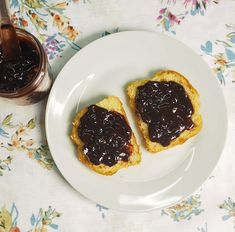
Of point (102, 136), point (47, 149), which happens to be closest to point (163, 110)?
point (102, 136)

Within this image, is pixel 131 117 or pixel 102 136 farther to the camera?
pixel 131 117

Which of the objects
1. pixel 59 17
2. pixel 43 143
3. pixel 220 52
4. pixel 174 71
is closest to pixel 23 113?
pixel 43 143

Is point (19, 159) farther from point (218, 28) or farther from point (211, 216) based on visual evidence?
point (218, 28)

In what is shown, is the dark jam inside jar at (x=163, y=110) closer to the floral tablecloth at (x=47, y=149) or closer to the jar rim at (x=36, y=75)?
the floral tablecloth at (x=47, y=149)

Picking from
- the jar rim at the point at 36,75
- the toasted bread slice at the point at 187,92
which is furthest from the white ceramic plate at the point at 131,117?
the jar rim at the point at 36,75

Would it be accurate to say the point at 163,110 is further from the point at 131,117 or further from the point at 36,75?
the point at 36,75

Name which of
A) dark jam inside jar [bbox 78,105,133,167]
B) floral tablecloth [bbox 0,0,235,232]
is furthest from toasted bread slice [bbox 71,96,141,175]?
floral tablecloth [bbox 0,0,235,232]
